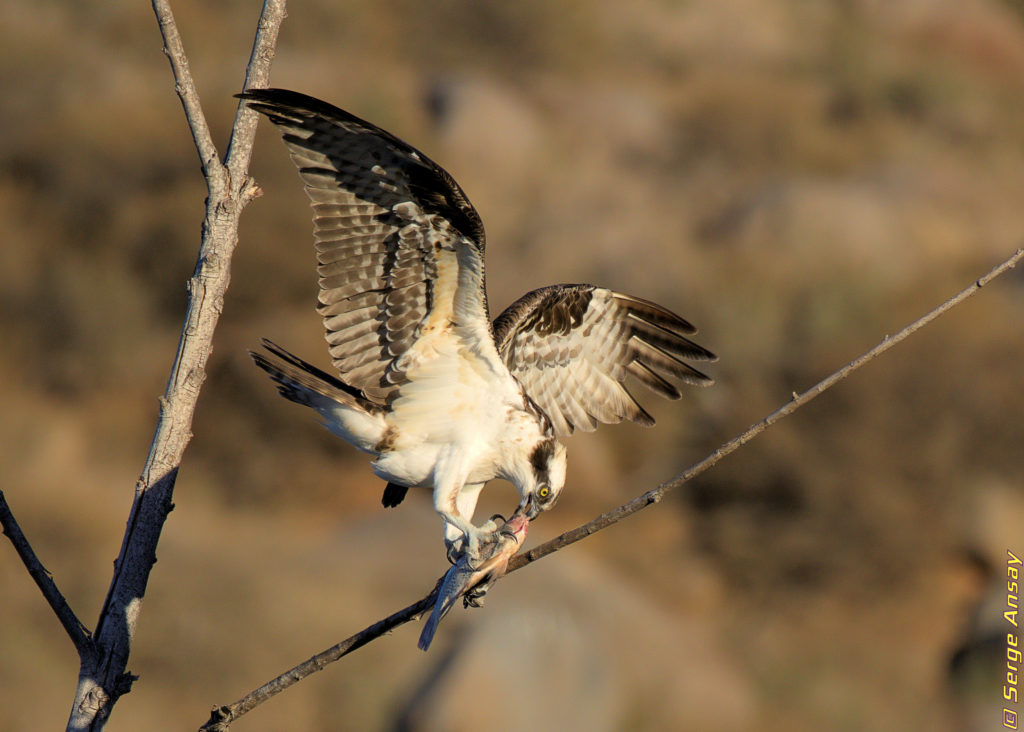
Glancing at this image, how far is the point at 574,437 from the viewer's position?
45.5 feet

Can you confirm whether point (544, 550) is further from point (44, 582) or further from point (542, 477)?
point (44, 582)

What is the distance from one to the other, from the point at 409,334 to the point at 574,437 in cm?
925

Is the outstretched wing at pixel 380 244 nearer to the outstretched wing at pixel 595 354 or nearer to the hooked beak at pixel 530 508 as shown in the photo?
the hooked beak at pixel 530 508

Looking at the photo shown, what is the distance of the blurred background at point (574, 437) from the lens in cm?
1129

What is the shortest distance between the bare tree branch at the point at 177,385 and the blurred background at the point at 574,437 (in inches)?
279

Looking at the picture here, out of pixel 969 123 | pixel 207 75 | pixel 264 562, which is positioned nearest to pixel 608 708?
pixel 264 562

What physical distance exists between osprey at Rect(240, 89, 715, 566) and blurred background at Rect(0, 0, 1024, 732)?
6.10 meters

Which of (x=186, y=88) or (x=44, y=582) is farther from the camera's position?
(x=186, y=88)

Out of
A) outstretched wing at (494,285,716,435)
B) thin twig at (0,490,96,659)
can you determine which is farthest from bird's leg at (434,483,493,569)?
thin twig at (0,490,96,659)

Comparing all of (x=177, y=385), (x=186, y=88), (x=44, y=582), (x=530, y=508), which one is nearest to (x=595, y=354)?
(x=530, y=508)

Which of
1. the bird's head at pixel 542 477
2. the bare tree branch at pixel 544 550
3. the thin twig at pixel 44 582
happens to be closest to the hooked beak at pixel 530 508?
the bird's head at pixel 542 477

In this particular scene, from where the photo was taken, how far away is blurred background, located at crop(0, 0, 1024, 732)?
1129 centimetres

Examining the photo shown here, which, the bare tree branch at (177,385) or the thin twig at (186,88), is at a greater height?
the thin twig at (186,88)

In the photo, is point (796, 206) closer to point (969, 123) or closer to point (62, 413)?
point (969, 123)
